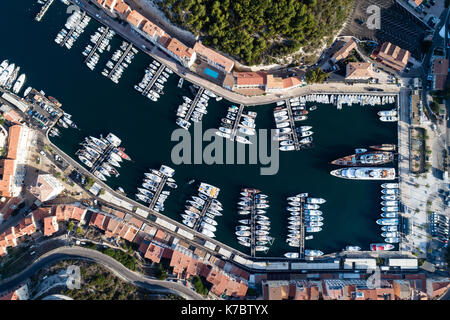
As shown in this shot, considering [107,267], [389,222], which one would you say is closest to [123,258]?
[107,267]

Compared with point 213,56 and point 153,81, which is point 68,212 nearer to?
point 153,81

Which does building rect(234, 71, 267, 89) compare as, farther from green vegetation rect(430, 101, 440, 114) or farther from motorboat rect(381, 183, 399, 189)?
green vegetation rect(430, 101, 440, 114)

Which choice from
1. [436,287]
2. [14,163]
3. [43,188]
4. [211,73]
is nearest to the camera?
[43,188]

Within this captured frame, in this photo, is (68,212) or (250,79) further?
(250,79)

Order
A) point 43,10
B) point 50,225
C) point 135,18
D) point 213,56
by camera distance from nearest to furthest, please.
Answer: point 50,225, point 135,18, point 213,56, point 43,10

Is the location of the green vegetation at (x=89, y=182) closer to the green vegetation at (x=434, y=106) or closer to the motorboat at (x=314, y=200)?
the motorboat at (x=314, y=200)

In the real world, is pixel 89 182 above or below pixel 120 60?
below

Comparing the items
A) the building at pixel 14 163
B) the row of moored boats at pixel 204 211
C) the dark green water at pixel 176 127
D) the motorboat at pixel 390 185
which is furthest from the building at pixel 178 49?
the motorboat at pixel 390 185
